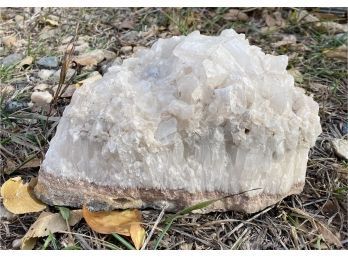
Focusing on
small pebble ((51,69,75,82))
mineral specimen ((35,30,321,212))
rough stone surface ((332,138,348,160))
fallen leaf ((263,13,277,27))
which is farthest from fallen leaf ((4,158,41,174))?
fallen leaf ((263,13,277,27))

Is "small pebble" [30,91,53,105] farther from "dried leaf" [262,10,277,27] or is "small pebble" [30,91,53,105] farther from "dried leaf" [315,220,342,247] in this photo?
"dried leaf" [262,10,277,27]

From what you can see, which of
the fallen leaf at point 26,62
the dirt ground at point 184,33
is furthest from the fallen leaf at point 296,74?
the fallen leaf at point 26,62

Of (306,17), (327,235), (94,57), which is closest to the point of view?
(327,235)

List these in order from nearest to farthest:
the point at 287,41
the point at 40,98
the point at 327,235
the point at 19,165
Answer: the point at 327,235 → the point at 19,165 → the point at 40,98 → the point at 287,41

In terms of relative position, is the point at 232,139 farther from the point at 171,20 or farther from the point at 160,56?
the point at 171,20

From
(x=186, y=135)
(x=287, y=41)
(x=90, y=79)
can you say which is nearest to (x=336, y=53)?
(x=287, y=41)

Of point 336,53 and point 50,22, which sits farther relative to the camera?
point 50,22

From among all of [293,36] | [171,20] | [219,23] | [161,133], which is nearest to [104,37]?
[171,20]

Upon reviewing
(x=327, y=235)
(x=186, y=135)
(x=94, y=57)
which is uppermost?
(x=186, y=135)

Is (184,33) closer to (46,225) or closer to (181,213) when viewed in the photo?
(181,213)
